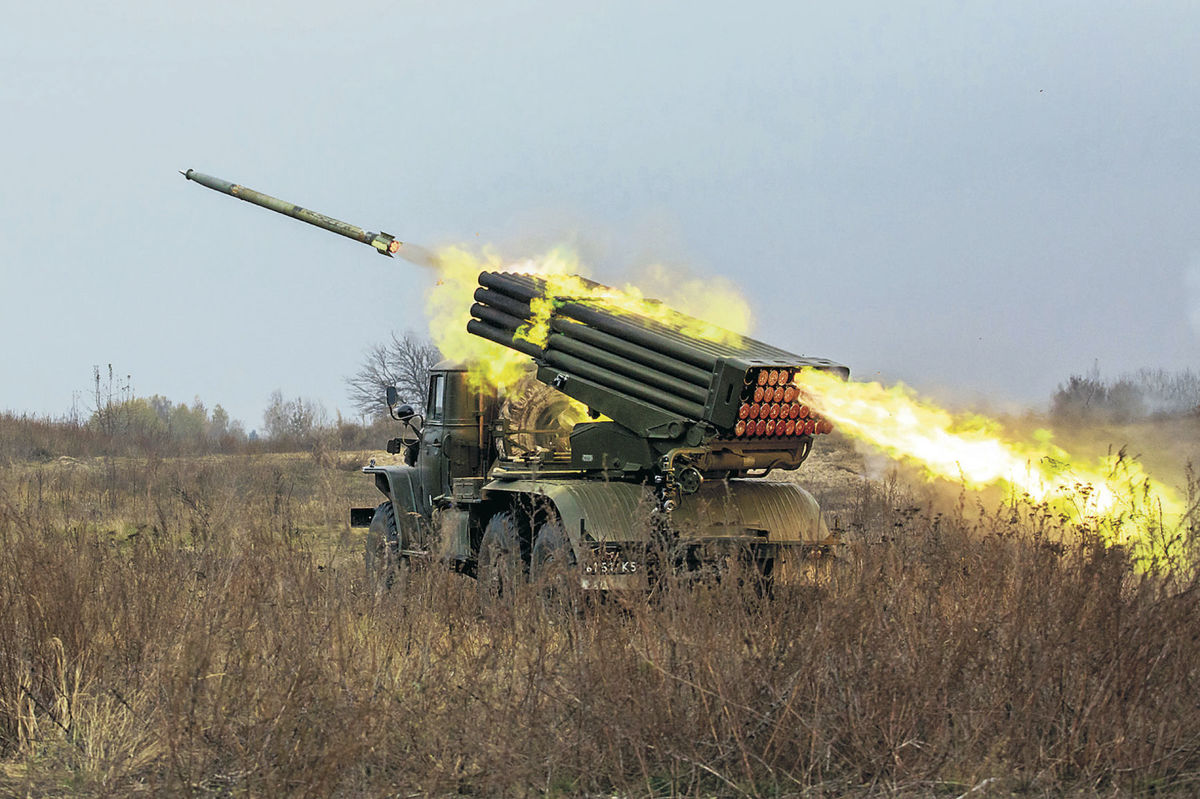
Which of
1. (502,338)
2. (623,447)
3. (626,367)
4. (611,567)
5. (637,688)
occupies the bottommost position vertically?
(637,688)

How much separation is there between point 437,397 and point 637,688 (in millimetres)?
7725

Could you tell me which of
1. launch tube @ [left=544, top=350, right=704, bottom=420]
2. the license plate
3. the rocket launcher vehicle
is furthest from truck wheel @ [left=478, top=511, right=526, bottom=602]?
launch tube @ [left=544, top=350, right=704, bottom=420]

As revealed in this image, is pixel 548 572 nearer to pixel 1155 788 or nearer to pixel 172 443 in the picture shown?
pixel 1155 788

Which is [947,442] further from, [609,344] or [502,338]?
[502,338]

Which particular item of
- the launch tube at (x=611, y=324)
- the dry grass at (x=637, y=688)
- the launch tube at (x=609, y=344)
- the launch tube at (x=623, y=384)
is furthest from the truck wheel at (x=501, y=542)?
the dry grass at (x=637, y=688)

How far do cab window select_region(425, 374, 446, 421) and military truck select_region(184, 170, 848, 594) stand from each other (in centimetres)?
75

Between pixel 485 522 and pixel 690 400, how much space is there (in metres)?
3.11

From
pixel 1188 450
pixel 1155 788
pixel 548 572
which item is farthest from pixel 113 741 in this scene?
pixel 1188 450

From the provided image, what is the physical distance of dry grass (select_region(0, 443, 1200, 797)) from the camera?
5.94 metres

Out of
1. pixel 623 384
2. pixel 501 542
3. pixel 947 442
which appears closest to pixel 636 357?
pixel 623 384

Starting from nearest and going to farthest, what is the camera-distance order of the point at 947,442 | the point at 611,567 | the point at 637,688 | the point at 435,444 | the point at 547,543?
the point at 637,688 < the point at 611,567 < the point at 547,543 < the point at 947,442 < the point at 435,444

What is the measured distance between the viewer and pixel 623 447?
1087cm

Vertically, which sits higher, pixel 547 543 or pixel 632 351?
pixel 632 351

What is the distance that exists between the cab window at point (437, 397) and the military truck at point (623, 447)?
0.75 meters
